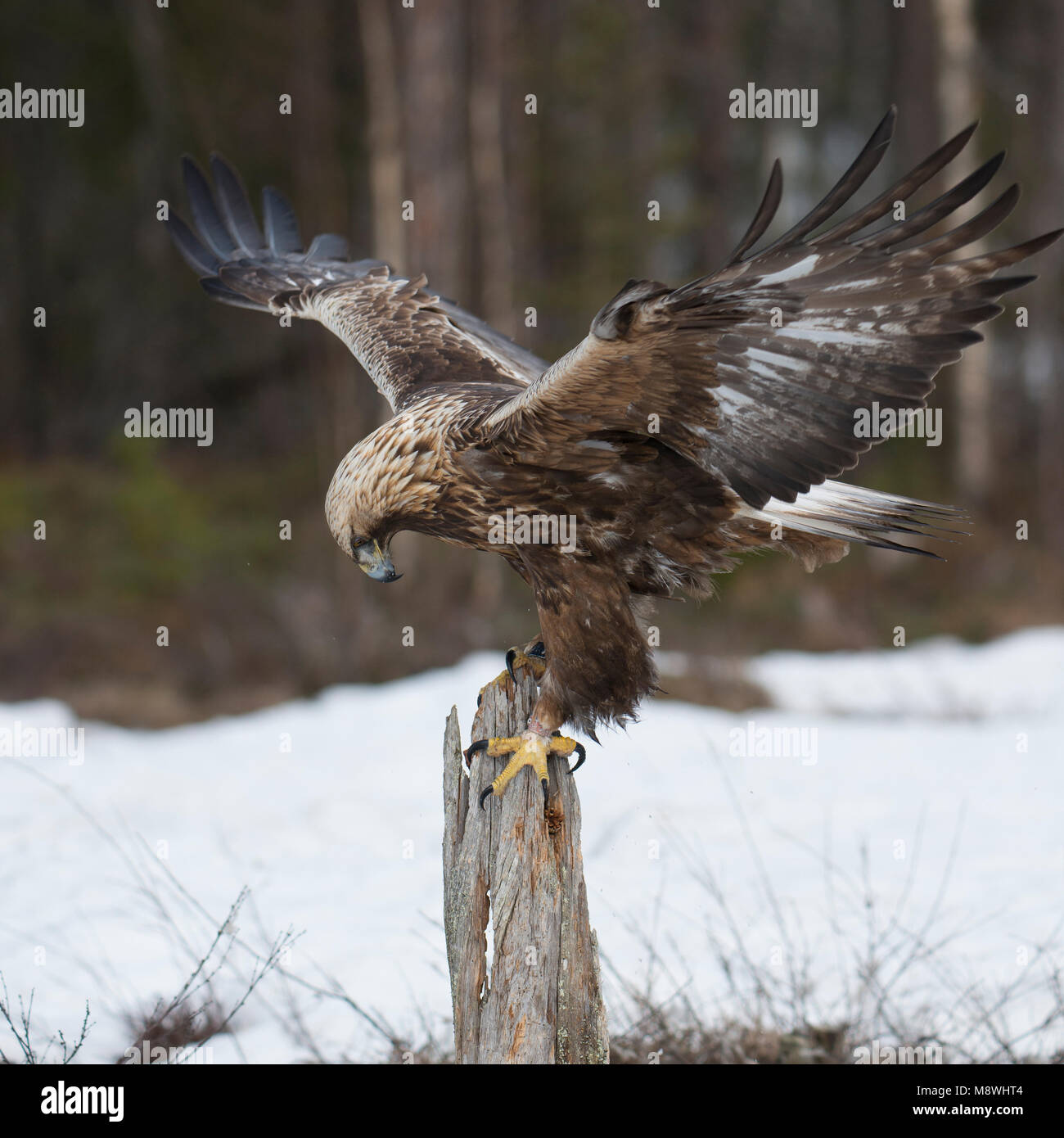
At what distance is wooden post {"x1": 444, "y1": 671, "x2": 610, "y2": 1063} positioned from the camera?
2967mm

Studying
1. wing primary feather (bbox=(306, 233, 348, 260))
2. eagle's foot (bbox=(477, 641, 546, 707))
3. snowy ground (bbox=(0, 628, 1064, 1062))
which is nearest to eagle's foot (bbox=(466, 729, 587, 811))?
eagle's foot (bbox=(477, 641, 546, 707))

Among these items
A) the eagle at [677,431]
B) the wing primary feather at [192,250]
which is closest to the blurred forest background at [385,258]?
the wing primary feather at [192,250]

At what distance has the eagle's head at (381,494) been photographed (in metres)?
3.50

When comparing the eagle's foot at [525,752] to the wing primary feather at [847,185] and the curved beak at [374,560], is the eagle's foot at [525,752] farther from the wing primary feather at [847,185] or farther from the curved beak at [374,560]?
the wing primary feather at [847,185]

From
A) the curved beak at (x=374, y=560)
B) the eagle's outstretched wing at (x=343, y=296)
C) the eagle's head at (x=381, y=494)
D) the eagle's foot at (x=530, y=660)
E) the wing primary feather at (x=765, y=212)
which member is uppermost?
the eagle's outstretched wing at (x=343, y=296)

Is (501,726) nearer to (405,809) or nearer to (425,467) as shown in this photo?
(425,467)

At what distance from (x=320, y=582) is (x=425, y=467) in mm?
9169

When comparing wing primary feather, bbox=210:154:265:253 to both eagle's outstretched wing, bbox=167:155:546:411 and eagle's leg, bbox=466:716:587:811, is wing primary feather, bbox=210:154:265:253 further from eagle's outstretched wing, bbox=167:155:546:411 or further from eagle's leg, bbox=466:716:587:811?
eagle's leg, bbox=466:716:587:811

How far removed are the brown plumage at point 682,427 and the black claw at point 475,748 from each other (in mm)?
161

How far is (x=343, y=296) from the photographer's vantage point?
199 inches

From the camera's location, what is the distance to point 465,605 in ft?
38.0

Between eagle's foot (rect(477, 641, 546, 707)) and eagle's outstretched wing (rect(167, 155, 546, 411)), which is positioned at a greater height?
eagle's outstretched wing (rect(167, 155, 546, 411))

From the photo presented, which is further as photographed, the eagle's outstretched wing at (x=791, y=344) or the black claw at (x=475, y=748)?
the black claw at (x=475, y=748)

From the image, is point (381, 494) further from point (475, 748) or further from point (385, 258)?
point (385, 258)
